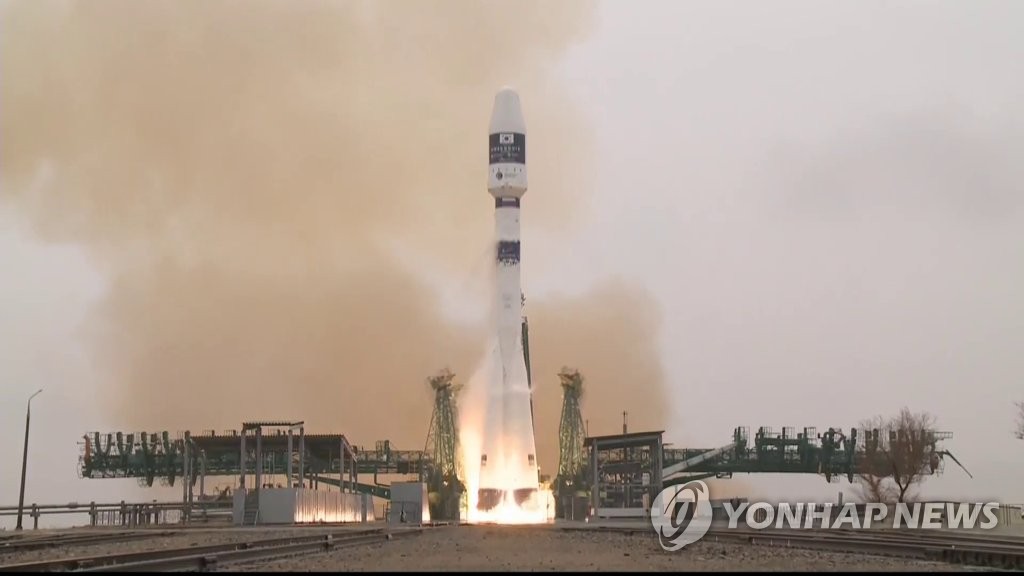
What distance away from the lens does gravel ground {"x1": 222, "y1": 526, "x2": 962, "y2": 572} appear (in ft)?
78.3

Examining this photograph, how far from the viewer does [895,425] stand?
3585 inches

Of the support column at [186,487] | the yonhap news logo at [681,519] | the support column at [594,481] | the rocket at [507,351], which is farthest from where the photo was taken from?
the support column at [594,481]

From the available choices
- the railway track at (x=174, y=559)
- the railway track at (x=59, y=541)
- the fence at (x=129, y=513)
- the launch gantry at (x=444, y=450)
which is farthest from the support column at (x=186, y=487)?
the railway track at (x=174, y=559)

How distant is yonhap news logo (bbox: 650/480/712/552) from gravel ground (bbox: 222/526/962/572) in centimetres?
242

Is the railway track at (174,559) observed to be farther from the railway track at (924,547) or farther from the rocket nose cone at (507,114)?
the rocket nose cone at (507,114)

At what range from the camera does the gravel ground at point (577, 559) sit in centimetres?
2386

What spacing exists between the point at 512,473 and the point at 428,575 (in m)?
57.3

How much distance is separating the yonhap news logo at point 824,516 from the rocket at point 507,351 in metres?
13.8

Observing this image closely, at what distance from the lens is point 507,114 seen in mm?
75375

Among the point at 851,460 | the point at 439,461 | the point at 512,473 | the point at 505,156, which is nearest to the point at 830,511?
the point at 512,473

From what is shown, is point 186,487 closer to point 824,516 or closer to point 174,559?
point 824,516

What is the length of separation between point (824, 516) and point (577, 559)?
34.2 meters

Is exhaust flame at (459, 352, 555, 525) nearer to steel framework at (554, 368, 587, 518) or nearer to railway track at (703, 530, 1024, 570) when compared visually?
steel framework at (554, 368, 587, 518)

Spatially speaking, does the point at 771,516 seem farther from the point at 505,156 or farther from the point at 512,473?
the point at 505,156
